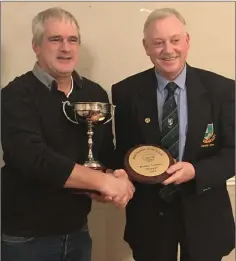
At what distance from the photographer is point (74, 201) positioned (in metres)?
1.31

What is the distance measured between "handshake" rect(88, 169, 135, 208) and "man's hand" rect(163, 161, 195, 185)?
0.12 metres

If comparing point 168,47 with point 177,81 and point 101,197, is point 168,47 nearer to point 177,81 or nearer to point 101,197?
point 177,81

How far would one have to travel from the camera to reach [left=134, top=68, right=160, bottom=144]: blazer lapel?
1331mm

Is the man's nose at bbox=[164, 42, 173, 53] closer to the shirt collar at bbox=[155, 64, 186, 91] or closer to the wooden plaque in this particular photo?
the shirt collar at bbox=[155, 64, 186, 91]

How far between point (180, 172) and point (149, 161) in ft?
0.34

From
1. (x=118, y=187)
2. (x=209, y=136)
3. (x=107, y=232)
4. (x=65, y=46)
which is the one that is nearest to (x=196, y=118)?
(x=209, y=136)

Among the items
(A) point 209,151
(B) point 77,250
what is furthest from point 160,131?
(B) point 77,250

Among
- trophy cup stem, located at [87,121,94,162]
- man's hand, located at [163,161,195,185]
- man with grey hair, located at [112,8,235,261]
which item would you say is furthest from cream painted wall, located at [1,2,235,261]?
man's hand, located at [163,161,195,185]

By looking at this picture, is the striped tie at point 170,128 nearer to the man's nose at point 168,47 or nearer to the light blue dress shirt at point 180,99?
the light blue dress shirt at point 180,99

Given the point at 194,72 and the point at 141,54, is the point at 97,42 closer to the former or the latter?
the point at 141,54

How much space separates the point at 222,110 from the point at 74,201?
573 mm

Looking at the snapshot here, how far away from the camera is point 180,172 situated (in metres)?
1.23

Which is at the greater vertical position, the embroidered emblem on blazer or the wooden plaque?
the embroidered emblem on blazer

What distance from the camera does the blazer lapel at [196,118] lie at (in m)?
1.30
